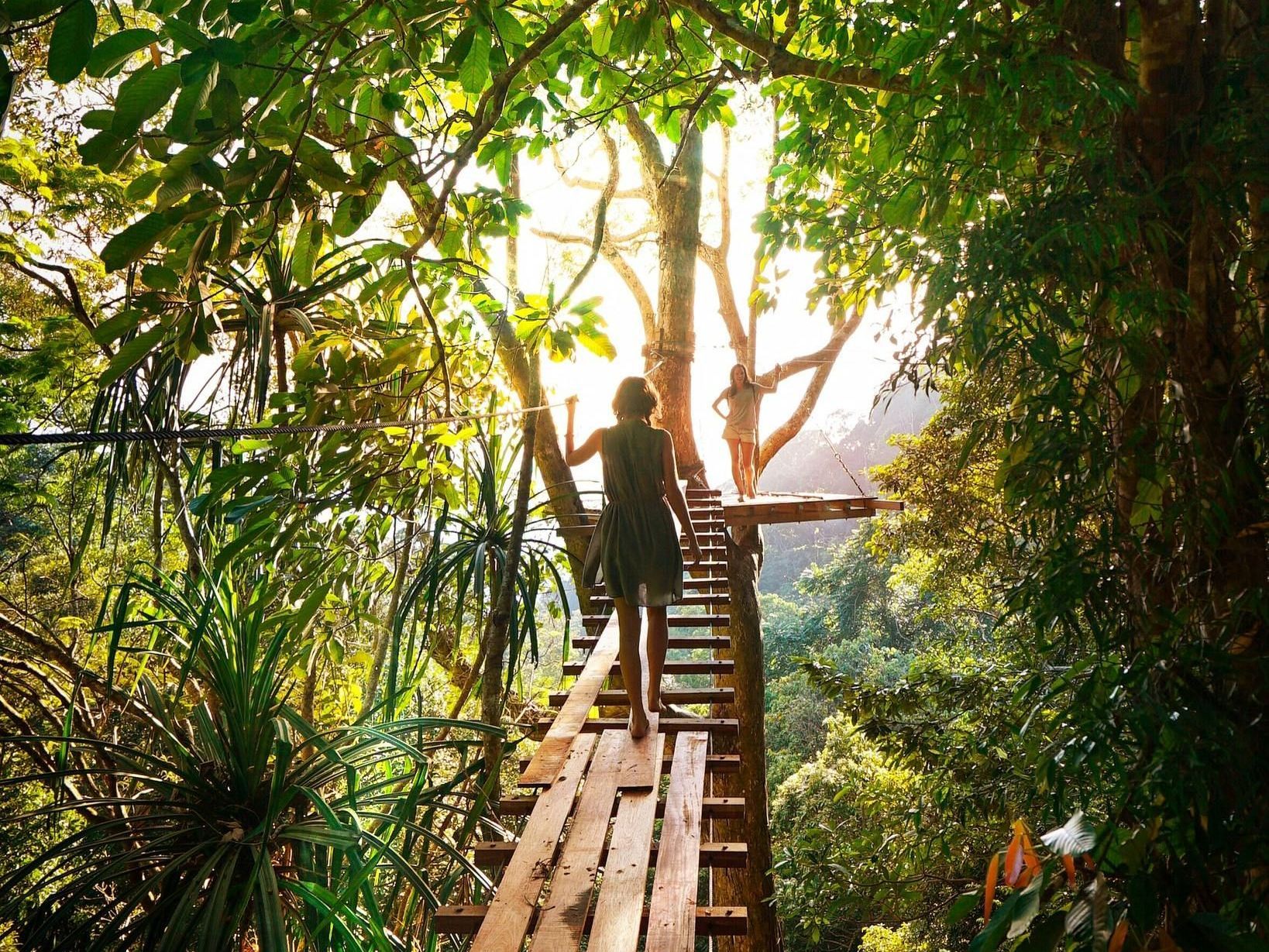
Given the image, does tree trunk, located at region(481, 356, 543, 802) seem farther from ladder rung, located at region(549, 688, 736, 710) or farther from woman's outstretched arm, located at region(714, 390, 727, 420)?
woman's outstretched arm, located at region(714, 390, 727, 420)

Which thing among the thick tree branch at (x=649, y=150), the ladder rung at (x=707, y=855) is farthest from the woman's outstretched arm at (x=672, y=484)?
the thick tree branch at (x=649, y=150)

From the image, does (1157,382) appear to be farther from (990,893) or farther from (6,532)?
(6,532)

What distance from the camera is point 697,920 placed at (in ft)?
5.37

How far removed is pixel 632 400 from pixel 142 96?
188 cm

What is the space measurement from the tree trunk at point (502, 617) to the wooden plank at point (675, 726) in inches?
11.8

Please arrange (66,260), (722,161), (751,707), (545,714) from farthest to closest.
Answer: (722,161) → (751,707) → (66,260) → (545,714)

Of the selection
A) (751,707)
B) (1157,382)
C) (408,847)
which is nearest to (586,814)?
(408,847)

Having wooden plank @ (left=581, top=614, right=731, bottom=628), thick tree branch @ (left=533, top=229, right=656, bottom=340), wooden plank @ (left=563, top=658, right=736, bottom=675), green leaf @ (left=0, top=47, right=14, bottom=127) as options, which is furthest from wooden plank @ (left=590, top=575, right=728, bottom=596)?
thick tree branch @ (left=533, top=229, right=656, bottom=340)

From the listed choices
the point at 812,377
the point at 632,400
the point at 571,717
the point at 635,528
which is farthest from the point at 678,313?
the point at 571,717

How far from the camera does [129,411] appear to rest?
2326 millimetres

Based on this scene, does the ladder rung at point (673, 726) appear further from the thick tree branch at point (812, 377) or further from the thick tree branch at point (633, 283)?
the thick tree branch at point (633, 283)

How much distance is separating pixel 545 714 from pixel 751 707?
248 centimetres

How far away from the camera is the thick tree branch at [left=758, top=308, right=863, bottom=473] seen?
6859 mm

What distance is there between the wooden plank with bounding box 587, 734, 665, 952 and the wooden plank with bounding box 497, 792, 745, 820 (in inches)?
4.2
